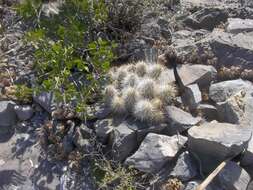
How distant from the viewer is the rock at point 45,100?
14.9 feet

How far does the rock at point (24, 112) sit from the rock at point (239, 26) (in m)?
2.51

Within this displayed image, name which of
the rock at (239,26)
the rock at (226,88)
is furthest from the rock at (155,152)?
the rock at (239,26)

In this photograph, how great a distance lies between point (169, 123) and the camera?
4113 millimetres

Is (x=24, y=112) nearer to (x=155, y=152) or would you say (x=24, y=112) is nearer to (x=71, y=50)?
(x=71, y=50)

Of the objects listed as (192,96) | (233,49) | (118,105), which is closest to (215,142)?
(192,96)

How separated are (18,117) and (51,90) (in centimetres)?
67

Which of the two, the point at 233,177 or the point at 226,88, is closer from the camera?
the point at 233,177

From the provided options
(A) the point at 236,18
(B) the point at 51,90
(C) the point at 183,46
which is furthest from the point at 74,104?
(A) the point at 236,18

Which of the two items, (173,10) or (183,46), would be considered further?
(173,10)

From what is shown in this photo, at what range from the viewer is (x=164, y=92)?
4223mm

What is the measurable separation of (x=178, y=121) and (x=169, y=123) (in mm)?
95

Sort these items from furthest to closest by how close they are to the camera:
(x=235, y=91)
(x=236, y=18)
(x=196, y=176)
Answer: (x=236, y=18)
(x=235, y=91)
(x=196, y=176)

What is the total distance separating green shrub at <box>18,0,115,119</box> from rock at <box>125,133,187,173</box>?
2.34 ft

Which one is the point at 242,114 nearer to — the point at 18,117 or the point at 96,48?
the point at 96,48
